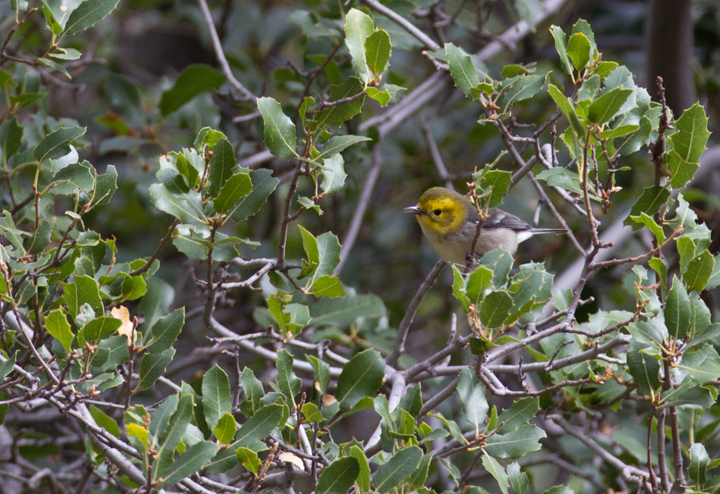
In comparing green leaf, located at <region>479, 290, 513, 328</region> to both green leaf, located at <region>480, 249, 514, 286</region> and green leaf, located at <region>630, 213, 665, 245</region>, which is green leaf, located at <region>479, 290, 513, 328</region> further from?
green leaf, located at <region>630, 213, 665, 245</region>

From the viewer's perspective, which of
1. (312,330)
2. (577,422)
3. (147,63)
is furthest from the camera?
(147,63)

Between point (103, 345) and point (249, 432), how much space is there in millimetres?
554

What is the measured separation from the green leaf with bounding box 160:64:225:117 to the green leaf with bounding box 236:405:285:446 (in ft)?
8.58

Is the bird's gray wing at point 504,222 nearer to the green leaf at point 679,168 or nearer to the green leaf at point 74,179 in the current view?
the green leaf at point 679,168

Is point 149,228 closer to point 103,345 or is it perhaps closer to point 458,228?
point 458,228

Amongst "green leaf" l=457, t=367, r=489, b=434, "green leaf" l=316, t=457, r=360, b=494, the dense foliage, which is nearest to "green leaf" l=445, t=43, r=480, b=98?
the dense foliage

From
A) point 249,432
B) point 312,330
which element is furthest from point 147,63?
point 249,432

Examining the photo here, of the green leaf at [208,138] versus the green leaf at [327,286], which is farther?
the green leaf at [327,286]

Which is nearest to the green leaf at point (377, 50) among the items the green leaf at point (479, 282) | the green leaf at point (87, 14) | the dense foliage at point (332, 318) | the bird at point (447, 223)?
the dense foliage at point (332, 318)

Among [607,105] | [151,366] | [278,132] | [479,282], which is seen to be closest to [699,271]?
[607,105]

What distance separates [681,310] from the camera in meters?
1.93

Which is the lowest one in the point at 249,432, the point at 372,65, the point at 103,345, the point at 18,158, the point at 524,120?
the point at 524,120

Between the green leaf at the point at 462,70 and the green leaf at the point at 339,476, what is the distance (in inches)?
52.4

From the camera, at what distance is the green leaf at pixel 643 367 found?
6.71ft
